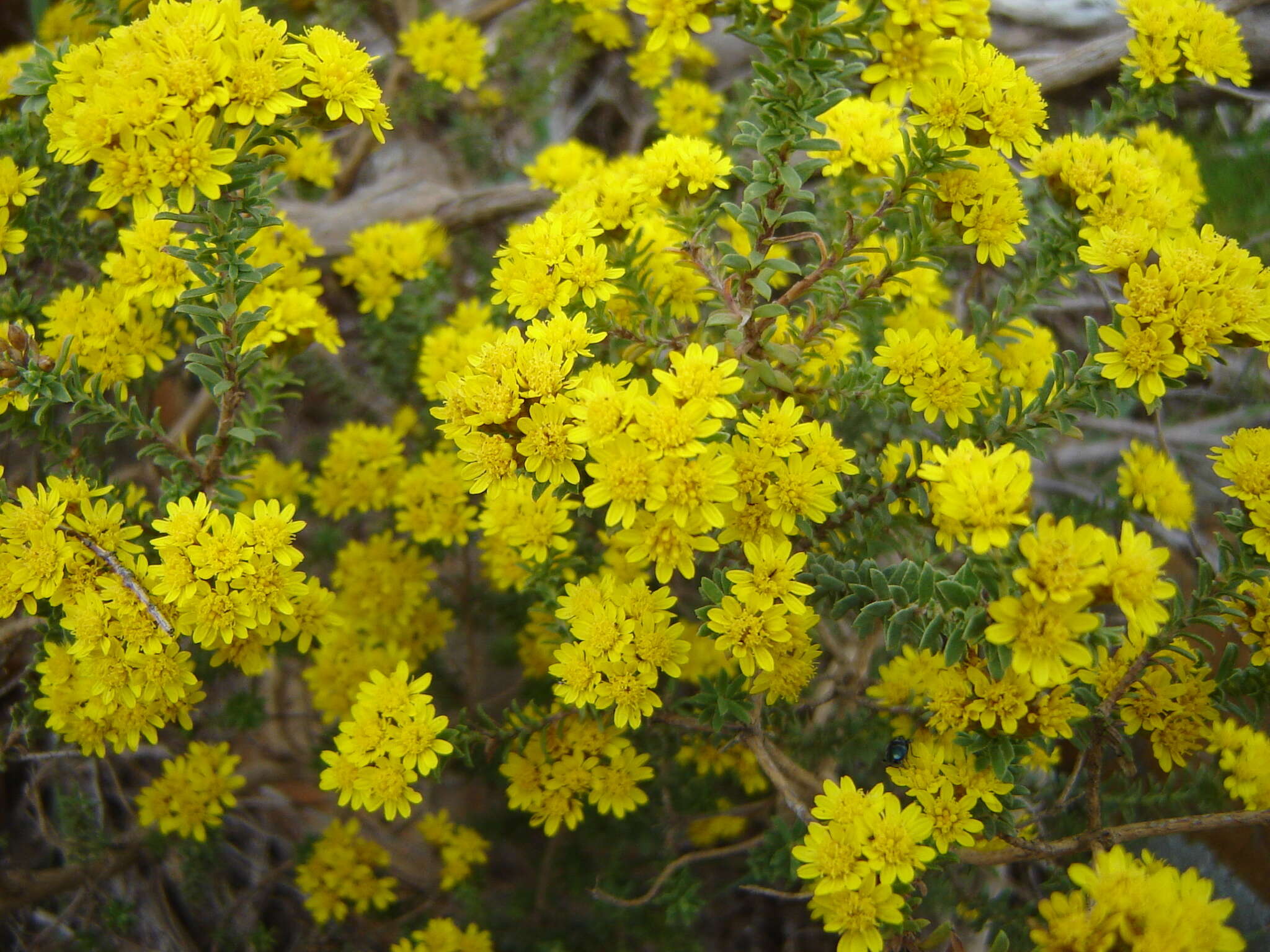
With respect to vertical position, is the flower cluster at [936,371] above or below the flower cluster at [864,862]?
above

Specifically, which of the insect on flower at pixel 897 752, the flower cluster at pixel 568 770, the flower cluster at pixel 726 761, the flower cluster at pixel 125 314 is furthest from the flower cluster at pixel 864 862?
the flower cluster at pixel 125 314

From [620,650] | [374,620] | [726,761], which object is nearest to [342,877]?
[374,620]

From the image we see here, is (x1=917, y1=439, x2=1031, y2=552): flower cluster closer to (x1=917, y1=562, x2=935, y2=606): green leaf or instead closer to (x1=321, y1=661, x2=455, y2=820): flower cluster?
(x1=917, y1=562, x2=935, y2=606): green leaf

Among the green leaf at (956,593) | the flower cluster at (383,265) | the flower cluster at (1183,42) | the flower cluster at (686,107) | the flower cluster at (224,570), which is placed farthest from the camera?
the flower cluster at (686,107)

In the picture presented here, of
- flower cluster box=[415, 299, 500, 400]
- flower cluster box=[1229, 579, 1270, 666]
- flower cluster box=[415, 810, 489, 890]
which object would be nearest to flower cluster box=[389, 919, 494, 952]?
flower cluster box=[415, 810, 489, 890]

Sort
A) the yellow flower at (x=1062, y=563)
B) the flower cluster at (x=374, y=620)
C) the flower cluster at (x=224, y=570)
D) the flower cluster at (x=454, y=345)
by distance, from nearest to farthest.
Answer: the yellow flower at (x=1062, y=563)
the flower cluster at (x=224, y=570)
the flower cluster at (x=454, y=345)
the flower cluster at (x=374, y=620)

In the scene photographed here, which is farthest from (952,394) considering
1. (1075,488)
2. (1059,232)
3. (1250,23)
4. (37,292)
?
(37,292)

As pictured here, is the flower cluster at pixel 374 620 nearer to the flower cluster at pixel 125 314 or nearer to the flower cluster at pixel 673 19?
the flower cluster at pixel 125 314
